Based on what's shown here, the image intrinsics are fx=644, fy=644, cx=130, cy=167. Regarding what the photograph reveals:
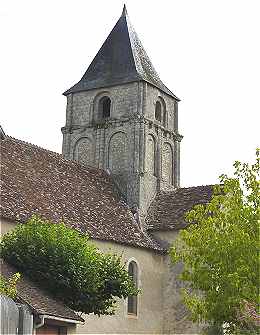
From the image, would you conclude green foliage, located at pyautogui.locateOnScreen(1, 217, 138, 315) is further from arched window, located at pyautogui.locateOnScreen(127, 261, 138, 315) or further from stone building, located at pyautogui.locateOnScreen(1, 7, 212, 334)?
arched window, located at pyautogui.locateOnScreen(127, 261, 138, 315)

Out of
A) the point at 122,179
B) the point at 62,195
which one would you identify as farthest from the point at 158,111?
the point at 62,195

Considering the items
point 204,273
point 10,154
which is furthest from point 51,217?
point 204,273

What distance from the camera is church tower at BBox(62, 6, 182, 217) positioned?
101ft

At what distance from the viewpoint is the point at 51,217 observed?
23656mm

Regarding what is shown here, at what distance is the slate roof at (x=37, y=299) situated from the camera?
16531 mm

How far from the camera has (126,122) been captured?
31375 millimetres

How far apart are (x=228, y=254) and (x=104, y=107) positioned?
54.8ft

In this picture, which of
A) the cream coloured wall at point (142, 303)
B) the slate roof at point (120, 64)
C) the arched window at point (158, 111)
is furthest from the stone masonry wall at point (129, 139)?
the cream coloured wall at point (142, 303)

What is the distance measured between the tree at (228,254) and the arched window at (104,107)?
13.8 m

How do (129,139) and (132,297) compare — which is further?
(129,139)

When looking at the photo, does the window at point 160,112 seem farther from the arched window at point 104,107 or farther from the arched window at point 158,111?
the arched window at point 104,107

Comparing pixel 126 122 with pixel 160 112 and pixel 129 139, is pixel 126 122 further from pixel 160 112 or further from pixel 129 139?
pixel 160 112

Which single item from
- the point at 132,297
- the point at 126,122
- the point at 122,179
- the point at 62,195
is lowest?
the point at 132,297

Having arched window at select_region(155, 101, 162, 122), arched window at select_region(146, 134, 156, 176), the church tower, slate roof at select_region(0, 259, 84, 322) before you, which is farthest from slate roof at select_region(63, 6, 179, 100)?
slate roof at select_region(0, 259, 84, 322)
